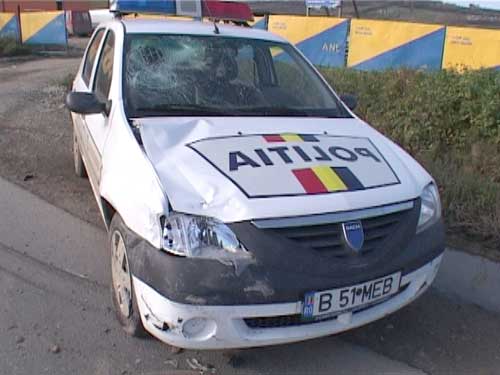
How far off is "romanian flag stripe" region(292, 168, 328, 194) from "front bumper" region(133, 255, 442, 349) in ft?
1.74

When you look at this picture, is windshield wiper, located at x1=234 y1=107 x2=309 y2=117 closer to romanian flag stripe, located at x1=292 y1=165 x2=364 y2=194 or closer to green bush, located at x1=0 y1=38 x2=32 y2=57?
romanian flag stripe, located at x1=292 y1=165 x2=364 y2=194

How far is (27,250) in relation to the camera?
3.92 metres

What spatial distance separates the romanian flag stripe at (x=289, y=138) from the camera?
2.97 metres

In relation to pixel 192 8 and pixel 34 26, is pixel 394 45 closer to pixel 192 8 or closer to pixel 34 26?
pixel 192 8

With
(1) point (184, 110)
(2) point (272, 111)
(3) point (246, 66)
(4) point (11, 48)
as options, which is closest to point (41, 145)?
(3) point (246, 66)

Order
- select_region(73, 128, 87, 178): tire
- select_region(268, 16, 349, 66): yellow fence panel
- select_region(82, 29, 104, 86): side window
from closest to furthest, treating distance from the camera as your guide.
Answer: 1. select_region(82, 29, 104, 86): side window
2. select_region(73, 128, 87, 178): tire
3. select_region(268, 16, 349, 66): yellow fence panel

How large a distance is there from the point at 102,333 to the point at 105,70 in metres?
1.95

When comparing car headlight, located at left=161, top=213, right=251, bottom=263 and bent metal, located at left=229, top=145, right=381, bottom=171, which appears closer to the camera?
car headlight, located at left=161, top=213, right=251, bottom=263

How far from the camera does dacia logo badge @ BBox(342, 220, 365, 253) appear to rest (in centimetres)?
248

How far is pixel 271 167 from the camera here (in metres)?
2.66

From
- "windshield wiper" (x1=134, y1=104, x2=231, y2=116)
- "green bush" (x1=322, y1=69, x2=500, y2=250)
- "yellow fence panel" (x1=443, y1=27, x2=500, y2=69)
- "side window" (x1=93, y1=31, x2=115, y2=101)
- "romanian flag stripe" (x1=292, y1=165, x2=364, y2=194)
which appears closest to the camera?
"romanian flag stripe" (x1=292, y1=165, x2=364, y2=194)

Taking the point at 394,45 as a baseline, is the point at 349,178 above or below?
above

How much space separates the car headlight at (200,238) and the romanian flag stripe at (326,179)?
0.44 meters

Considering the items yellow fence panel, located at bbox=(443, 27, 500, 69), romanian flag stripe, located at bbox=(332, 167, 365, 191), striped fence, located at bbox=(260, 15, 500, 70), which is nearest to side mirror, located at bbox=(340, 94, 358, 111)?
romanian flag stripe, located at bbox=(332, 167, 365, 191)
